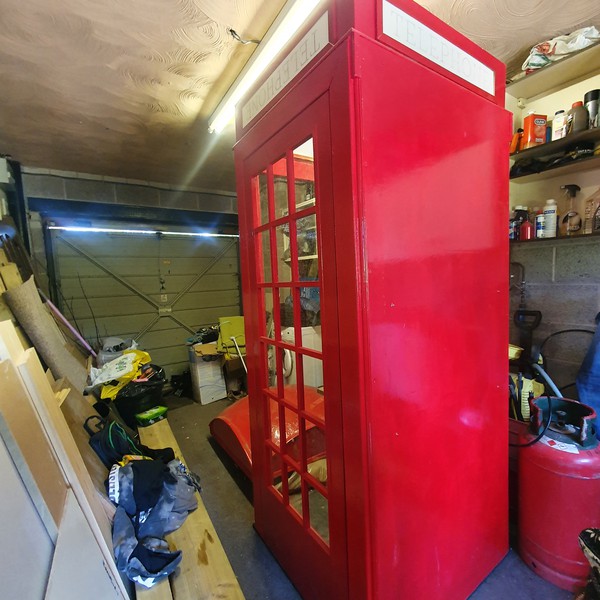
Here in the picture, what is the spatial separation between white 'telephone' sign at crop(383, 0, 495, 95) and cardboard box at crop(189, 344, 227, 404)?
12.1 feet

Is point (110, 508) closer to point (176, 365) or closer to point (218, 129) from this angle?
point (218, 129)

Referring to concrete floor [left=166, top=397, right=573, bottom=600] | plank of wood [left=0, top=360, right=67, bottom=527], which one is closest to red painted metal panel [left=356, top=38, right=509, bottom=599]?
concrete floor [left=166, top=397, right=573, bottom=600]

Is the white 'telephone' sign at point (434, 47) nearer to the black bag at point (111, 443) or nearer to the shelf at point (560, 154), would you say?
the shelf at point (560, 154)

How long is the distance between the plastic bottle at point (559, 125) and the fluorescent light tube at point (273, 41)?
166 centimetres

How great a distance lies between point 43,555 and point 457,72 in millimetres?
2473

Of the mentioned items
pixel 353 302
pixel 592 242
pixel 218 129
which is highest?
pixel 218 129

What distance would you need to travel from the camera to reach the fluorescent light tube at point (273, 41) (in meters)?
1.29

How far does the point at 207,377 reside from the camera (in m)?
4.13

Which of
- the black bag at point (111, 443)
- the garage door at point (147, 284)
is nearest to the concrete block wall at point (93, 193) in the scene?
the garage door at point (147, 284)

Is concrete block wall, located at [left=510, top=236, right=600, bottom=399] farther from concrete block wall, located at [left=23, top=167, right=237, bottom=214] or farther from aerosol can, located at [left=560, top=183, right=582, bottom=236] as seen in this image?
concrete block wall, located at [left=23, top=167, right=237, bottom=214]

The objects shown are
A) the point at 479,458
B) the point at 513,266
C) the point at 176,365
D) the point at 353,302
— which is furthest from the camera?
the point at 176,365

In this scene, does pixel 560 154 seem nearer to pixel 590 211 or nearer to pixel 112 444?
pixel 590 211

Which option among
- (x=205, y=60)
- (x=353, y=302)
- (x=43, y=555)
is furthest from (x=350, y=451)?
(x=205, y=60)

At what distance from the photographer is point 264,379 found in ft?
5.39
